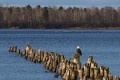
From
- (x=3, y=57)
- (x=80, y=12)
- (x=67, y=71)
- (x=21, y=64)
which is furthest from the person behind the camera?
(x=80, y=12)

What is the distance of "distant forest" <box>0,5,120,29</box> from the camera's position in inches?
6909

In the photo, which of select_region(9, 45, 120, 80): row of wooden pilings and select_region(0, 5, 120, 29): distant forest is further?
select_region(0, 5, 120, 29): distant forest

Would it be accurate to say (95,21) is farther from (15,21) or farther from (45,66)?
(45,66)

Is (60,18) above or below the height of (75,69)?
below

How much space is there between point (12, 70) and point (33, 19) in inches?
5387

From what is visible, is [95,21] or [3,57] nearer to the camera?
[3,57]

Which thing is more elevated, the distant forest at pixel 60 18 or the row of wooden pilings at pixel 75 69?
the row of wooden pilings at pixel 75 69

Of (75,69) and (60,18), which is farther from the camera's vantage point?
(60,18)

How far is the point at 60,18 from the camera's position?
17788cm

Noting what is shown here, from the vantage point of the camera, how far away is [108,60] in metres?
52.9

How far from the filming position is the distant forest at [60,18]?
176m

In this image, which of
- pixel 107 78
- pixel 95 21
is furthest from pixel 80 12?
pixel 107 78

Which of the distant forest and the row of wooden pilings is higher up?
the row of wooden pilings

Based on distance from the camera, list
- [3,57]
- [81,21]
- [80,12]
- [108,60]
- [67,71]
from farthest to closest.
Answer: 1. [80,12]
2. [81,21]
3. [3,57]
4. [108,60]
5. [67,71]
